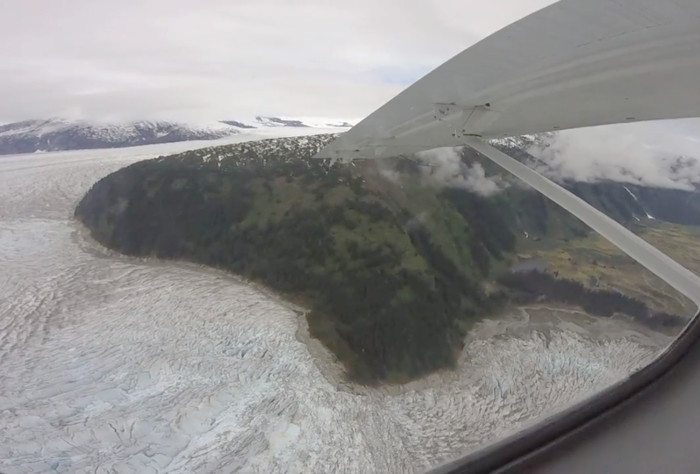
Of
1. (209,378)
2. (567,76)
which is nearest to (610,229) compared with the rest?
(567,76)

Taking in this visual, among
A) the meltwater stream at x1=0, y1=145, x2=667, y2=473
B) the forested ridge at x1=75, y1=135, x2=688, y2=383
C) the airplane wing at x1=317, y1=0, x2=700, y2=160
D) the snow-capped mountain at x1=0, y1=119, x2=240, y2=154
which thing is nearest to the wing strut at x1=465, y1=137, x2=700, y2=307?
the airplane wing at x1=317, y1=0, x2=700, y2=160

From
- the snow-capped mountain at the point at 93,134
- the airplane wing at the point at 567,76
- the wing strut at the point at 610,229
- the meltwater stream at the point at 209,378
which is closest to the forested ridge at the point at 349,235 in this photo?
the meltwater stream at the point at 209,378

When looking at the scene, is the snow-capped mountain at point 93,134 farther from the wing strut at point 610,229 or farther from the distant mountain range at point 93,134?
the wing strut at point 610,229

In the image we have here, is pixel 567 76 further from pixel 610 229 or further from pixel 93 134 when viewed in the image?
pixel 93 134

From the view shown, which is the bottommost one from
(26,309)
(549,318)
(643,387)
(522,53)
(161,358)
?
(161,358)

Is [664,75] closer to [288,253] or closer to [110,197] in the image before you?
[288,253]

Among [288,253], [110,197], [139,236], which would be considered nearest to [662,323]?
[288,253]
